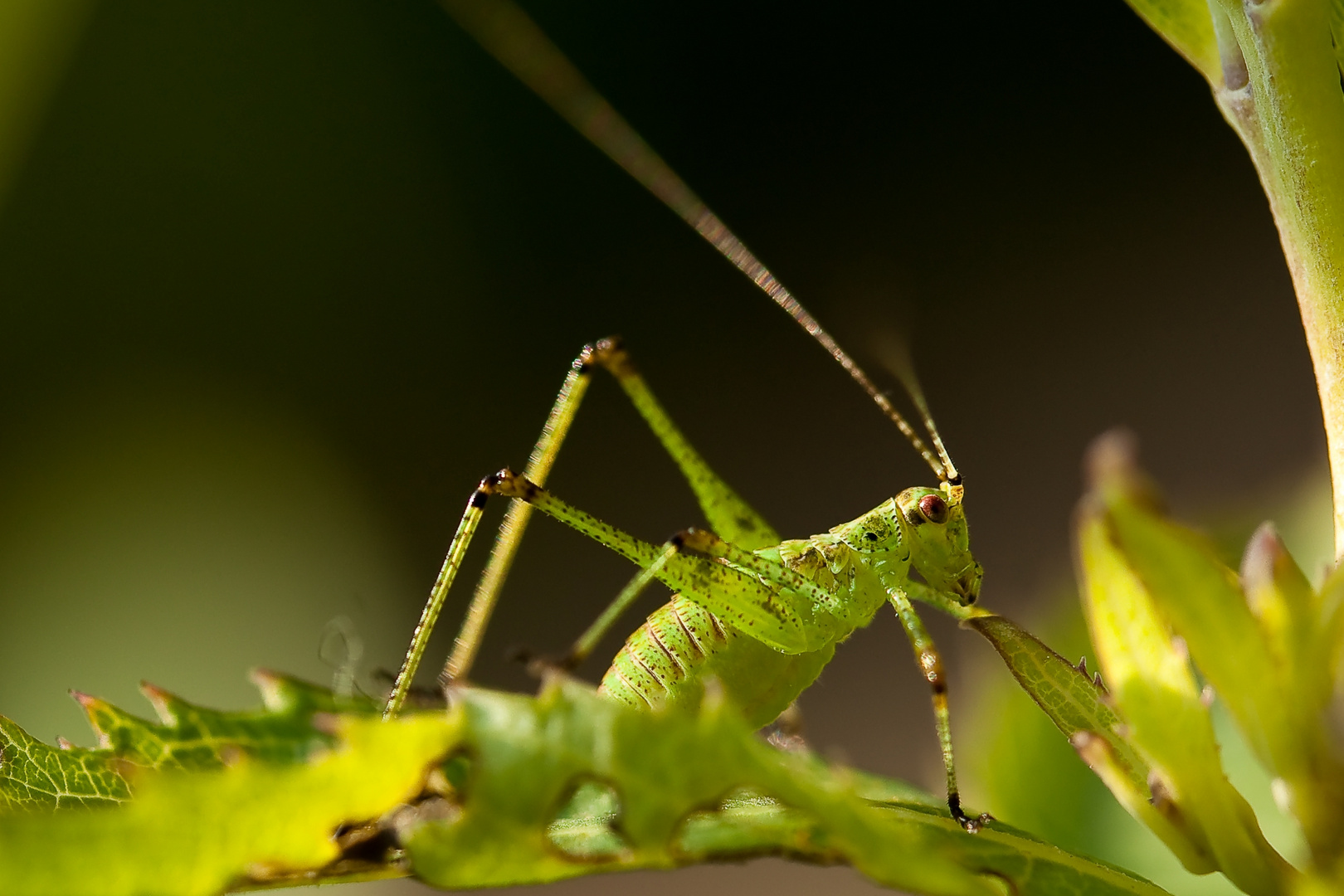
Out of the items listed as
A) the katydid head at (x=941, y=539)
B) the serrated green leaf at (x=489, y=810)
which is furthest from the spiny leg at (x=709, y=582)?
the serrated green leaf at (x=489, y=810)

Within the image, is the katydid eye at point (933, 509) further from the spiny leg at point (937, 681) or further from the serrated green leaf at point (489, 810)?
the serrated green leaf at point (489, 810)

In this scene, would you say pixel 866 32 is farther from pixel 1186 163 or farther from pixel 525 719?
pixel 525 719

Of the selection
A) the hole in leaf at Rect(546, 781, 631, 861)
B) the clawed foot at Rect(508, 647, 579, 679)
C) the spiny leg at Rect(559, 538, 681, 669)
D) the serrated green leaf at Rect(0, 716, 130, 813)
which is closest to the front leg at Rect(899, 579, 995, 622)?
the spiny leg at Rect(559, 538, 681, 669)

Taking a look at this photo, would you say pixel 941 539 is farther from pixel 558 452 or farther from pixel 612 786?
pixel 612 786

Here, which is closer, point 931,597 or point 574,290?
point 931,597

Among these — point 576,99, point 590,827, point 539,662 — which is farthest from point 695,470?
point 590,827

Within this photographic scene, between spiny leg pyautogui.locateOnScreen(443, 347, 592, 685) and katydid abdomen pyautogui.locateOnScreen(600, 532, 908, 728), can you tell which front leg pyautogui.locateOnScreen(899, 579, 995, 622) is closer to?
katydid abdomen pyautogui.locateOnScreen(600, 532, 908, 728)
